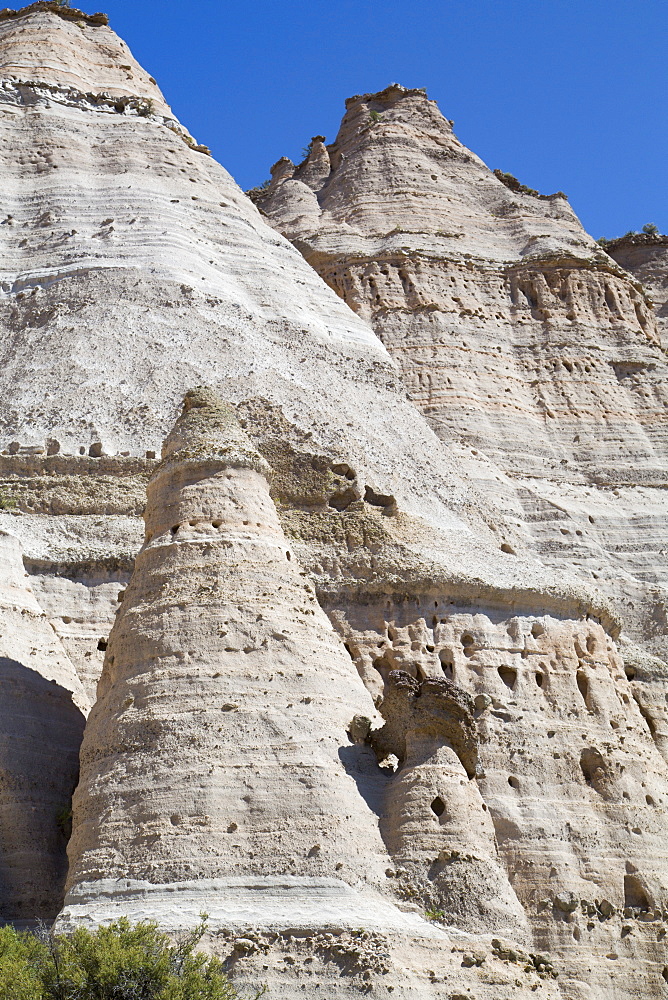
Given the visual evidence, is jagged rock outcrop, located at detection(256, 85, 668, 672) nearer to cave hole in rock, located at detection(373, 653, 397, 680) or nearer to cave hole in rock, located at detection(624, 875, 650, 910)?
cave hole in rock, located at detection(373, 653, 397, 680)

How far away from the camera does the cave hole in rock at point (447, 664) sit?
2542 cm

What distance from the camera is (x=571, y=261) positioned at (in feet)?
142

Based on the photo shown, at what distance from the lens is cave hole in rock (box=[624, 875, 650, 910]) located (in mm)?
23797

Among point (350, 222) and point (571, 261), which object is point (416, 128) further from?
point (571, 261)

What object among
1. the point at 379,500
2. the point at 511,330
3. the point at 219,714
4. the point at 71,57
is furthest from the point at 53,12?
the point at 219,714

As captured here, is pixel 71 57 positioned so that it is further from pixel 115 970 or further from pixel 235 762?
pixel 115 970

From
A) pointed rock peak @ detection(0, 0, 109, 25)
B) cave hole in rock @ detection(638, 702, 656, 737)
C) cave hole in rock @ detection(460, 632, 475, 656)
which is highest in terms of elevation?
pointed rock peak @ detection(0, 0, 109, 25)

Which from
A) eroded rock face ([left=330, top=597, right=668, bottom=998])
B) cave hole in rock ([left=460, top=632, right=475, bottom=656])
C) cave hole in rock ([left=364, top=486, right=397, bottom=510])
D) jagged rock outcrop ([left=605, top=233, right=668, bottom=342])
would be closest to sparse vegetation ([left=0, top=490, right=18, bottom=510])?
eroded rock face ([left=330, top=597, right=668, bottom=998])

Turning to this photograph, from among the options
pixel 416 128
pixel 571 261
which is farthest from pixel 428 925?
pixel 416 128

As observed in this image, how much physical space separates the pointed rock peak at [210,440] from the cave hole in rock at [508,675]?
623 cm

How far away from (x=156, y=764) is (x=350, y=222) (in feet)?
100

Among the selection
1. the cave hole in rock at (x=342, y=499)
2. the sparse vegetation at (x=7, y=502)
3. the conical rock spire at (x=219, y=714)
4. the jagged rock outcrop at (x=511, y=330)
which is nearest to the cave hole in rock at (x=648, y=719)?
the jagged rock outcrop at (x=511, y=330)

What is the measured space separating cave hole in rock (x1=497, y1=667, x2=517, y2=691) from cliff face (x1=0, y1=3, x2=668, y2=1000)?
0.07 metres

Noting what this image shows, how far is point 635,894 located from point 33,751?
423 inches
